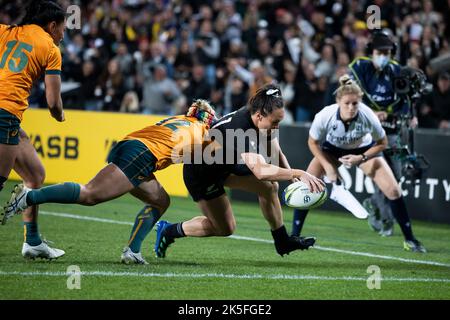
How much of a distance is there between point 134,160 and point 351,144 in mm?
3504

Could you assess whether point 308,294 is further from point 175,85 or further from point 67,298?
point 175,85

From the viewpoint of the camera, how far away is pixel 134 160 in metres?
7.70

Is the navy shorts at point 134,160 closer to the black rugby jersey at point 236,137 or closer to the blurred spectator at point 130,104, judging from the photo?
the black rugby jersey at point 236,137

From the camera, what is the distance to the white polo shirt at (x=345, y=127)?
1023 cm

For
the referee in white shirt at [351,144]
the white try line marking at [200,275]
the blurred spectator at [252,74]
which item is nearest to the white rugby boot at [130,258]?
the white try line marking at [200,275]

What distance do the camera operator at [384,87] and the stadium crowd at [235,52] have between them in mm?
2824

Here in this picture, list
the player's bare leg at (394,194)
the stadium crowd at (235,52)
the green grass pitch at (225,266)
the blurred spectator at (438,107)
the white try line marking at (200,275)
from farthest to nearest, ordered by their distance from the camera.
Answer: the stadium crowd at (235,52)
the blurred spectator at (438,107)
the player's bare leg at (394,194)
the white try line marking at (200,275)
the green grass pitch at (225,266)

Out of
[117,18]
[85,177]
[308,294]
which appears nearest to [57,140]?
[85,177]

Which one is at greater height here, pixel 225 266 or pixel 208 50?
pixel 208 50

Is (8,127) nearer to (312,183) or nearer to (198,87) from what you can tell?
(312,183)

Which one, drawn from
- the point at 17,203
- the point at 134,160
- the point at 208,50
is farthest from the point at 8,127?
the point at 208,50

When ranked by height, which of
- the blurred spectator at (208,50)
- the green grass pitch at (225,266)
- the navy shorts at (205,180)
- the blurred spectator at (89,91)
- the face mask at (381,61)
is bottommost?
the green grass pitch at (225,266)

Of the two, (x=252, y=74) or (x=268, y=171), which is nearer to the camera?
(x=268, y=171)

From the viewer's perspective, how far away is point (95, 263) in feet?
27.0
